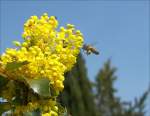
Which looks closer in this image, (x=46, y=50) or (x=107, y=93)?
(x=46, y=50)

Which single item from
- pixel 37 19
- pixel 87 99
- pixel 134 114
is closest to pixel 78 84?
pixel 87 99

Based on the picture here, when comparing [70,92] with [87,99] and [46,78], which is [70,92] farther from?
[46,78]

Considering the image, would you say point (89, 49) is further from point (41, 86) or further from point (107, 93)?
point (107, 93)

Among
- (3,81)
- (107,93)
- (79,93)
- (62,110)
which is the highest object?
(107,93)

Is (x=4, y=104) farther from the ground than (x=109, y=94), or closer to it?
closer to it

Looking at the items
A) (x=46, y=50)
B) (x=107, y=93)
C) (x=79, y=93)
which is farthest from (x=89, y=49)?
(x=107, y=93)
